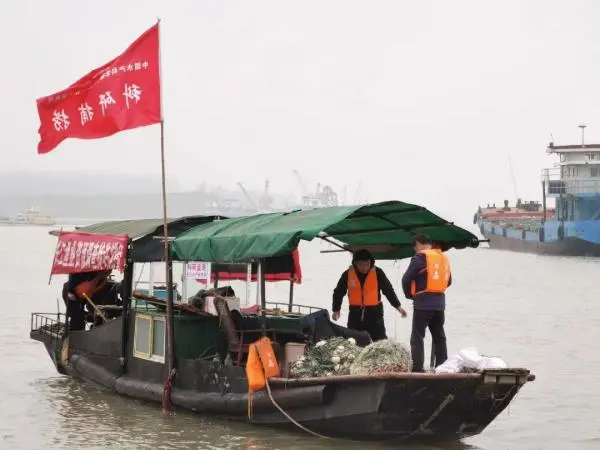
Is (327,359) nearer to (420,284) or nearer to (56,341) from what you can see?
(420,284)

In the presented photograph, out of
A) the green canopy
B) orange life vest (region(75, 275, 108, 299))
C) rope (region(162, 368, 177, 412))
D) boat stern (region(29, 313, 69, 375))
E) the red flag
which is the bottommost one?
rope (region(162, 368, 177, 412))

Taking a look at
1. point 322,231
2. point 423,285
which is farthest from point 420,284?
point 322,231

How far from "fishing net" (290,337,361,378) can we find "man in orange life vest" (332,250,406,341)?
1467mm

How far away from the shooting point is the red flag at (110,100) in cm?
1319

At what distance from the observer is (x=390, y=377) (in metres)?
10.6

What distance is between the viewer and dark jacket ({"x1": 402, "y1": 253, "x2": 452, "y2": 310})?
37.6ft

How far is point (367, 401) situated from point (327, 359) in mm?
797

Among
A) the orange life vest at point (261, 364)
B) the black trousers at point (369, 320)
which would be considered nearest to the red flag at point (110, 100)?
the orange life vest at point (261, 364)

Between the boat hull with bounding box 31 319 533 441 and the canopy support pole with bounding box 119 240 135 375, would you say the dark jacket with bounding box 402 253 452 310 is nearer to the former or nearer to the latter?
the boat hull with bounding box 31 319 533 441

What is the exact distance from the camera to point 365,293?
43.4 feet

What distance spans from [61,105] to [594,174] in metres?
70.7

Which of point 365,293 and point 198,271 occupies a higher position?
point 198,271

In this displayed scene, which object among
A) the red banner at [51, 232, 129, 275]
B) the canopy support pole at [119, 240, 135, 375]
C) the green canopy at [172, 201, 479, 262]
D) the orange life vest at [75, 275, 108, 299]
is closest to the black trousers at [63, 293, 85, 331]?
the orange life vest at [75, 275, 108, 299]

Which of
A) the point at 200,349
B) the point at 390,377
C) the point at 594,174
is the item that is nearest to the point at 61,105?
the point at 200,349
